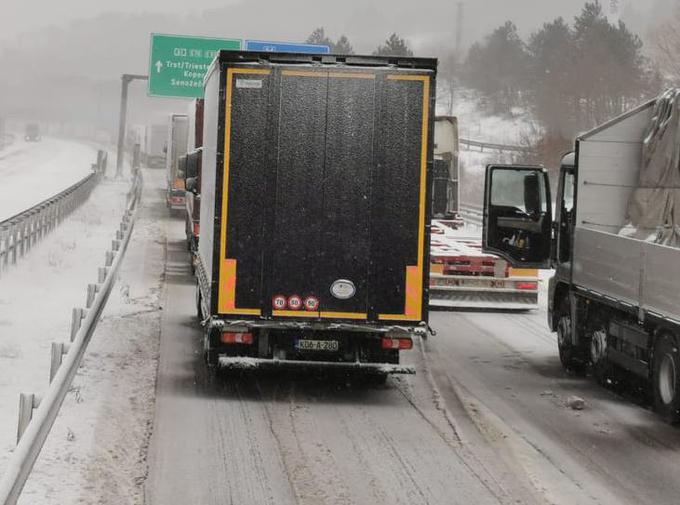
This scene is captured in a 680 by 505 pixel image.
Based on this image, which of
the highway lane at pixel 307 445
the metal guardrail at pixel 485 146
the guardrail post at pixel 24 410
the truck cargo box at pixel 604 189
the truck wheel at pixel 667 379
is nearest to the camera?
the guardrail post at pixel 24 410

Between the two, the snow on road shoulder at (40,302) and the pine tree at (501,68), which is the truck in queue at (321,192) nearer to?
the snow on road shoulder at (40,302)

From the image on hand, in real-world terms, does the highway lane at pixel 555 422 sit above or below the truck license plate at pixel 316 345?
below

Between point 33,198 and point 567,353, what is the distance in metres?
34.2

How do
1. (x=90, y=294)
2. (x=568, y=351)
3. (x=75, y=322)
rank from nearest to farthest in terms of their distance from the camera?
(x=75, y=322) → (x=90, y=294) → (x=568, y=351)

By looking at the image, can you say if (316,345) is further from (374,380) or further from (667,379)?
(667,379)

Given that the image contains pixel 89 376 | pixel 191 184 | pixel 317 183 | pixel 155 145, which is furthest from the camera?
pixel 155 145

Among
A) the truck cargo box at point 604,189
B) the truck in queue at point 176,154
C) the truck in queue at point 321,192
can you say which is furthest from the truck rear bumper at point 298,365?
the truck in queue at point 176,154

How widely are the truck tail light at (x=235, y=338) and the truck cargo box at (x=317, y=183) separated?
217 millimetres

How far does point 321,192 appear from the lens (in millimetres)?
11070

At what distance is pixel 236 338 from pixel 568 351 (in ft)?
14.6

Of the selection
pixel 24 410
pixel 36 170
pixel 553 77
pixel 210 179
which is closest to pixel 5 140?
pixel 36 170

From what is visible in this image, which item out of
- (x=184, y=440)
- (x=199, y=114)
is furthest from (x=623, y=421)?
(x=199, y=114)

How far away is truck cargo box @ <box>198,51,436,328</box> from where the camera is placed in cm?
1105

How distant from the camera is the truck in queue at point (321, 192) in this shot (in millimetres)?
11047
